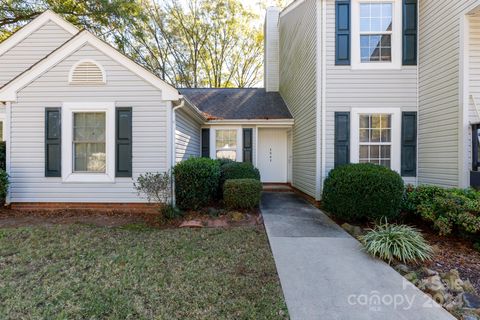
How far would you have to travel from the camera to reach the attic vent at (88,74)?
6102 millimetres

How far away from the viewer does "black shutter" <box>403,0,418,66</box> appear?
6.36 m

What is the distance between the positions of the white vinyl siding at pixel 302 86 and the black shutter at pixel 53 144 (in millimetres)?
6709

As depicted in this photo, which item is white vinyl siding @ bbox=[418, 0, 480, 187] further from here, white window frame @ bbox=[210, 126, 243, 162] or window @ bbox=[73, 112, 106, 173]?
window @ bbox=[73, 112, 106, 173]

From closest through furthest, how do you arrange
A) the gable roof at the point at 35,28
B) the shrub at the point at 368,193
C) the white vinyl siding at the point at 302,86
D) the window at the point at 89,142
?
1. the shrub at the point at 368,193
2. the window at the point at 89,142
3. the white vinyl siding at the point at 302,86
4. the gable roof at the point at 35,28

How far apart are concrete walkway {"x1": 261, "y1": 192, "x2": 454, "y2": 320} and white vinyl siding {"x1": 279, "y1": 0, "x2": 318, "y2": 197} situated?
9.10 feet

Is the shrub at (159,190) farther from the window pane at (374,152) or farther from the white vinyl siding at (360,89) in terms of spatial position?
the window pane at (374,152)

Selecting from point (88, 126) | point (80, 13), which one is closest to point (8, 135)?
point (88, 126)

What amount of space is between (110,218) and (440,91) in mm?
8393

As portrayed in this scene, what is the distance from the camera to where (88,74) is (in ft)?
20.1

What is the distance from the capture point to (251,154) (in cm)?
942

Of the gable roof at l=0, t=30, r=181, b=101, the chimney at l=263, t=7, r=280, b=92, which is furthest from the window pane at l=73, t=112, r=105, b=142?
the chimney at l=263, t=7, r=280, b=92

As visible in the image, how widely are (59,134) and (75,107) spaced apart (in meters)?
0.80

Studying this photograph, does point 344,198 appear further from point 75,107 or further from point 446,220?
point 75,107

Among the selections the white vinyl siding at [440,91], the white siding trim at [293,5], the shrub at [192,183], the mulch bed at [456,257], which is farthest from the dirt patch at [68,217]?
the white siding trim at [293,5]
